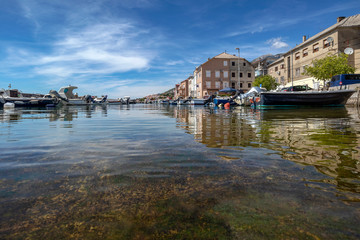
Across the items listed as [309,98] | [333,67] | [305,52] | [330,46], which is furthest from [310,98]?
[305,52]

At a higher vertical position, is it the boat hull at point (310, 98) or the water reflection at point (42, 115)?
the boat hull at point (310, 98)

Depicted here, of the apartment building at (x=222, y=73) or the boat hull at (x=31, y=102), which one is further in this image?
the apartment building at (x=222, y=73)

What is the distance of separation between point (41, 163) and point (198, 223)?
8.24 feet

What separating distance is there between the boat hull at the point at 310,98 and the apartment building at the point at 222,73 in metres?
36.0

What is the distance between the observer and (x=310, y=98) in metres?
18.1

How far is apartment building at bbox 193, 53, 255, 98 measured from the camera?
5441 cm

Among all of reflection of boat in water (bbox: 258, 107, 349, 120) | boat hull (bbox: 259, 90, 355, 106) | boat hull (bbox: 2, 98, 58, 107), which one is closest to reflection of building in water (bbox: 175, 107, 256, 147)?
reflection of boat in water (bbox: 258, 107, 349, 120)

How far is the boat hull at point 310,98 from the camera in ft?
57.6

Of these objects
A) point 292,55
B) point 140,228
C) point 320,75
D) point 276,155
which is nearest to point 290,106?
point 320,75

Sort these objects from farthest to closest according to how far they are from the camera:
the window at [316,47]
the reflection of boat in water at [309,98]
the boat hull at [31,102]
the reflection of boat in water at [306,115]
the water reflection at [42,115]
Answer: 1. the boat hull at [31,102]
2. the window at [316,47]
3. the reflection of boat in water at [309,98]
4. the water reflection at [42,115]
5. the reflection of boat in water at [306,115]

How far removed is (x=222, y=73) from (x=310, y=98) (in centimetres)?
3777

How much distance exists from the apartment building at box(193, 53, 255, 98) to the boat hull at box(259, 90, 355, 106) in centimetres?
3595

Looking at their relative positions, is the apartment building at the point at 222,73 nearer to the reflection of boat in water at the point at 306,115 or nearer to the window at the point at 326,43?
the window at the point at 326,43

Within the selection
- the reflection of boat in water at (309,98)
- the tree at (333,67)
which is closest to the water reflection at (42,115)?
the reflection of boat in water at (309,98)
